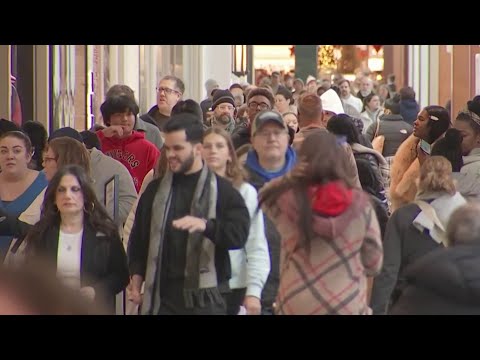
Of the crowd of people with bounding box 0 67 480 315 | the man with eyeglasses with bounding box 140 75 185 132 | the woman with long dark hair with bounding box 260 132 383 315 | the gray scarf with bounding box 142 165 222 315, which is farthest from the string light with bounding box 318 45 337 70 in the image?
the woman with long dark hair with bounding box 260 132 383 315

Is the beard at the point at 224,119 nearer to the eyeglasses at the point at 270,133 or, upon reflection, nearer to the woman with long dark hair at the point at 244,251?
the eyeglasses at the point at 270,133

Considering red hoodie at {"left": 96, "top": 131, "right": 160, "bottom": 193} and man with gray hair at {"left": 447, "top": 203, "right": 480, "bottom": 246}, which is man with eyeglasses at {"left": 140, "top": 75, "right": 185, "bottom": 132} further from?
man with gray hair at {"left": 447, "top": 203, "right": 480, "bottom": 246}

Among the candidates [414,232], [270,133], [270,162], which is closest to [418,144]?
[414,232]

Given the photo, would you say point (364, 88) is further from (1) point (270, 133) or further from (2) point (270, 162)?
(2) point (270, 162)

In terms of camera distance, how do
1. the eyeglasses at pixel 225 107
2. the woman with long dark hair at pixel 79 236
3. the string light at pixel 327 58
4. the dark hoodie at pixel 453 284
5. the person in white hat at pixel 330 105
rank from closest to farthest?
the dark hoodie at pixel 453 284, the woman with long dark hair at pixel 79 236, the eyeglasses at pixel 225 107, the person in white hat at pixel 330 105, the string light at pixel 327 58

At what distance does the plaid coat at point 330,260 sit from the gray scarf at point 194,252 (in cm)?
52

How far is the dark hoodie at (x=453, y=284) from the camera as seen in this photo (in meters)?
6.26

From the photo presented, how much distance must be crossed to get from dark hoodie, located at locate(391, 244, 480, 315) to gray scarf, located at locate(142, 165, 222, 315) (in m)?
0.99

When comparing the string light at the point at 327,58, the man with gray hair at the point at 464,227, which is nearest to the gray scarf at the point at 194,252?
the man with gray hair at the point at 464,227

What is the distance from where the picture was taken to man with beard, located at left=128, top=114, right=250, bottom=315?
640 cm

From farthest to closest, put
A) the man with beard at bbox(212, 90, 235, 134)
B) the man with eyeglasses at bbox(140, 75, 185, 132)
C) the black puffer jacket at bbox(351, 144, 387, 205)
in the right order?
the man with eyeglasses at bbox(140, 75, 185, 132)
the man with beard at bbox(212, 90, 235, 134)
the black puffer jacket at bbox(351, 144, 387, 205)

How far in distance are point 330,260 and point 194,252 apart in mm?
824

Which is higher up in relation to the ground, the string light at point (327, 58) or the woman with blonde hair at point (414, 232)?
the string light at point (327, 58)
